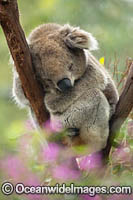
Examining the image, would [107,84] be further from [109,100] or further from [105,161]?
[105,161]

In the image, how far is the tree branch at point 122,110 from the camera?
3395mm

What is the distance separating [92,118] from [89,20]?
3505 mm

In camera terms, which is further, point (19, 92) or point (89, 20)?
point (89, 20)

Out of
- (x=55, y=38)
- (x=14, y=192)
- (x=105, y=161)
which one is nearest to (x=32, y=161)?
(x=14, y=192)

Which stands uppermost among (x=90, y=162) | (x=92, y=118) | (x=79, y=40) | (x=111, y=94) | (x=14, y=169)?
(x=79, y=40)

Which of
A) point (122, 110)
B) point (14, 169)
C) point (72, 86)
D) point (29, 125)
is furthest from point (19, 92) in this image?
point (14, 169)

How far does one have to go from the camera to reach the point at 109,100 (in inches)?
159

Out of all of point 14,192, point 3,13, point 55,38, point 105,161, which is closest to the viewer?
point 3,13

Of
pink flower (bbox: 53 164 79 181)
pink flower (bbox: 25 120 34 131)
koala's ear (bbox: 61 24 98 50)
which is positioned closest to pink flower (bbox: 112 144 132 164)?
pink flower (bbox: 53 164 79 181)

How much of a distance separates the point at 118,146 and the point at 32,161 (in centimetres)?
91

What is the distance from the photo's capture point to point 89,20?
22.8 ft

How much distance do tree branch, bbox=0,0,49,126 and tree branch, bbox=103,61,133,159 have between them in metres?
0.58

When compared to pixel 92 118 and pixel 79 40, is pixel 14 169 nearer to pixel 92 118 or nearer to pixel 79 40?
pixel 92 118

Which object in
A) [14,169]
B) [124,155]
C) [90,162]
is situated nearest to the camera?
[14,169]
